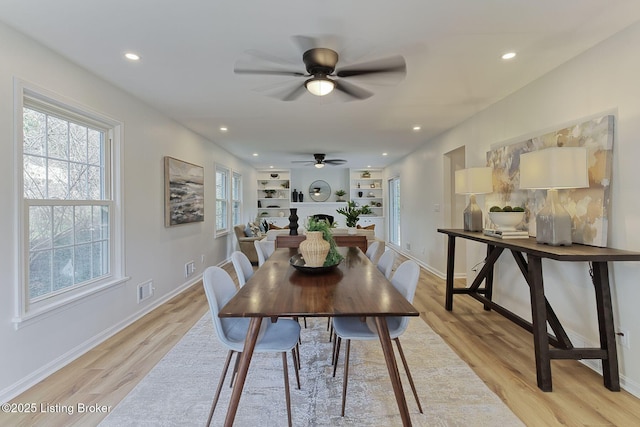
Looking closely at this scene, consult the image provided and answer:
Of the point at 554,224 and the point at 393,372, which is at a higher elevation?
the point at 554,224

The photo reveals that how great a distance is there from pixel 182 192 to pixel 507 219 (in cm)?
385

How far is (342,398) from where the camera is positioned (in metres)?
1.79

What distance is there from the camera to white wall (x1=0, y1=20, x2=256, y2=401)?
1909 millimetres

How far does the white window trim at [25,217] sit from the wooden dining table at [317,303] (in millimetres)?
1552

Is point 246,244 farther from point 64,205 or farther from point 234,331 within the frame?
point 234,331

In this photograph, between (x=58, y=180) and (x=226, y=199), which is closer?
(x=58, y=180)

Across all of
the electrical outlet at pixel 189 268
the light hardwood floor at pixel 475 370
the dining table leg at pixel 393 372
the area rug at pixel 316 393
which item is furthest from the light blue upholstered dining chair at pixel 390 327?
the electrical outlet at pixel 189 268

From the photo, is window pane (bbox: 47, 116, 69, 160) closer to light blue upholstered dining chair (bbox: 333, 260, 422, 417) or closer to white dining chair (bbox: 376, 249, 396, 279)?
light blue upholstered dining chair (bbox: 333, 260, 422, 417)

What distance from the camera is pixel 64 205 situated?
2375mm

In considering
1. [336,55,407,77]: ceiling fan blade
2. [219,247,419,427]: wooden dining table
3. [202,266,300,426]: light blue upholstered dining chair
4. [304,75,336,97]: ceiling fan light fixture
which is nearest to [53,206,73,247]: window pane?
[202,266,300,426]: light blue upholstered dining chair

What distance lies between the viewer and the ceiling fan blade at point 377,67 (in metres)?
1.91

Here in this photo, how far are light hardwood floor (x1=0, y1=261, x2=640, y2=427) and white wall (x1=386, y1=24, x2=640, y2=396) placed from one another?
281 mm

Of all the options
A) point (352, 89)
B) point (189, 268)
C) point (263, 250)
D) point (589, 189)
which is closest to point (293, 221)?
point (263, 250)

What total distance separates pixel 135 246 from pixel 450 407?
319 cm
